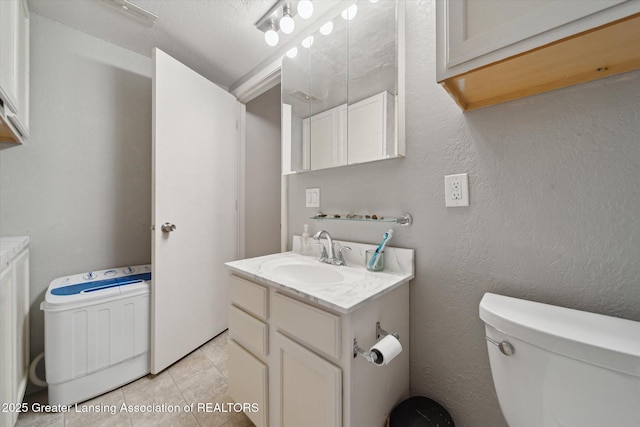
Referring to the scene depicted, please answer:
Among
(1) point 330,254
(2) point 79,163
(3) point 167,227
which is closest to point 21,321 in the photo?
(3) point 167,227

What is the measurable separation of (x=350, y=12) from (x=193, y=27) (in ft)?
3.32

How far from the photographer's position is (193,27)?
1.48m

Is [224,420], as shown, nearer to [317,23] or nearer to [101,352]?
[101,352]

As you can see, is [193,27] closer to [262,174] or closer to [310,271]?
[262,174]

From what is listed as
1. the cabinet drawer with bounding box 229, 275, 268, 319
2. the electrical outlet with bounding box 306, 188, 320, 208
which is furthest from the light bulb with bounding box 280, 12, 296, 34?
the cabinet drawer with bounding box 229, 275, 268, 319

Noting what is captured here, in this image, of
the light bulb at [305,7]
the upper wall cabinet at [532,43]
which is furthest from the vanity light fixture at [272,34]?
the upper wall cabinet at [532,43]

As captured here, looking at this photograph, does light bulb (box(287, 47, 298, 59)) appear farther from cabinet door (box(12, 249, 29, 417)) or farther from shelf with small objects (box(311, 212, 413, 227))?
cabinet door (box(12, 249, 29, 417))

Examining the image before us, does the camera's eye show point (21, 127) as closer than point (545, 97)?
No

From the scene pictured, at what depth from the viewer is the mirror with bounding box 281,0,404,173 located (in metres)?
1.04

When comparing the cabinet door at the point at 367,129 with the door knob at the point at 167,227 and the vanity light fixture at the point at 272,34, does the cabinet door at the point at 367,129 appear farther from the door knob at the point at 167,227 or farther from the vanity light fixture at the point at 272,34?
the door knob at the point at 167,227

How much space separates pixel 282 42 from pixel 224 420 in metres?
2.23

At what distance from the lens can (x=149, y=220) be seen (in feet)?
6.10

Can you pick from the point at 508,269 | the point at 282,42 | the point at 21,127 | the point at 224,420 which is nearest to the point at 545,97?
the point at 508,269

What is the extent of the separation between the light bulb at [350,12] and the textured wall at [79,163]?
5.27ft
